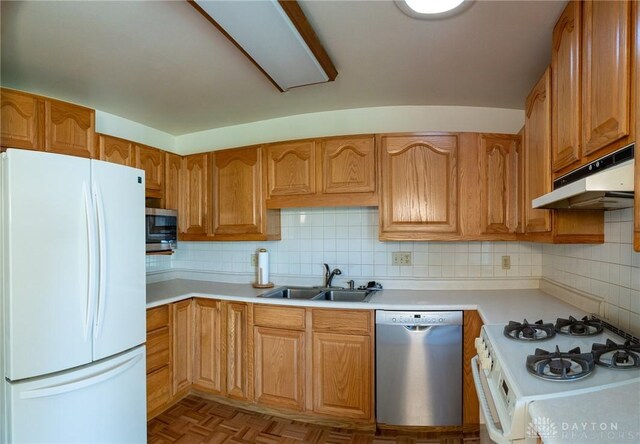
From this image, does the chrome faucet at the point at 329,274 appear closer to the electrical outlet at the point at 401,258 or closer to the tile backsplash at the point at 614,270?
the electrical outlet at the point at 401,258

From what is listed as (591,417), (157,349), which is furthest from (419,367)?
(157,349)

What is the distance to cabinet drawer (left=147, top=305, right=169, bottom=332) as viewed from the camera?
82.9 inches

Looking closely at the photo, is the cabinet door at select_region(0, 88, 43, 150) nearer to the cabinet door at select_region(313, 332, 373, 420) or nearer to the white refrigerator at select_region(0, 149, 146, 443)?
the white refrigerator at select_region(0, 149, 146, 443)

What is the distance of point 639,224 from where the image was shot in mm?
876

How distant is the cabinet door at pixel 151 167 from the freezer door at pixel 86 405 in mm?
1284

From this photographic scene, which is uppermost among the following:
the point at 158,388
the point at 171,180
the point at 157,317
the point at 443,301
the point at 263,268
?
the point at 171,180

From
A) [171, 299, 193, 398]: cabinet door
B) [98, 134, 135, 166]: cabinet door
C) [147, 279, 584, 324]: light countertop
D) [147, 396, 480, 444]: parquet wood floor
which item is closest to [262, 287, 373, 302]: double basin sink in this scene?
[147, 279, 584, 324]: light countertop

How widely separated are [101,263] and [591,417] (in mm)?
1996

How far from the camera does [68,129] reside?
197 cm

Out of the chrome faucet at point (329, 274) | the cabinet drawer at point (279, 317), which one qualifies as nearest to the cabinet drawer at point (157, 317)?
the cabinet drawer at point (279, 317)

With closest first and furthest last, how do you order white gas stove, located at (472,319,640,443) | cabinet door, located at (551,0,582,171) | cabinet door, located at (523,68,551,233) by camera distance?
white gas stove, located at (472,319,640,443) < cabinet door, located at (551,0,582,171) < cabinet door, located at (523,68,551,233)

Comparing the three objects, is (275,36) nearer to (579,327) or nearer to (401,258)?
(401,258)

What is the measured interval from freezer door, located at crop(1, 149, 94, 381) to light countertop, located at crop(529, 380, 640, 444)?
1.88m

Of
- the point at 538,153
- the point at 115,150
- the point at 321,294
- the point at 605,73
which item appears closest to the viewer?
the point at 605,73
